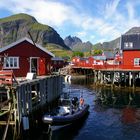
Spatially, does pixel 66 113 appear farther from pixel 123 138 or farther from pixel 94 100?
pixel 94 100

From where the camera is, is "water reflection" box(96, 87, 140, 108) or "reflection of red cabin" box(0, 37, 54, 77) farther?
"water reflection" box(96, 87, 140, 108)

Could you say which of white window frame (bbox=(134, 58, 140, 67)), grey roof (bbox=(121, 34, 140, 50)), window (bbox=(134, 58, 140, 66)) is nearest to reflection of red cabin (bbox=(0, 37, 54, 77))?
white window frame (bbox=(134, 58, 140, 67))

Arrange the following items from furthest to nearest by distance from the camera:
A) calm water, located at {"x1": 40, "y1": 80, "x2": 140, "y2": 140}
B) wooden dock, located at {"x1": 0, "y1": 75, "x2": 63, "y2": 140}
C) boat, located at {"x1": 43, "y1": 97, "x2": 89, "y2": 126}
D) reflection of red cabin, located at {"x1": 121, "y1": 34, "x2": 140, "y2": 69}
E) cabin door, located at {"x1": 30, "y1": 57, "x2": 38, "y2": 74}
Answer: reflection of red cabin, located at {"x1": 121, "y1": 34, "x2": 140, "y2": 69} < cabin door, located at {"x1": 30, "y1": 57, "x2": 38, "y2": 74} < calm water, located at {"x1": 40, "y1": 80, "x2": 140, "y2": 140} < boat, located at {"x1": 43, "y1": 97, "x2": 89, "y2": 126} < wooden dock, located at {"x1": 0, "y1": 75, "x2": 63, "y2": 140}

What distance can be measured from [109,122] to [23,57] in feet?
42.8

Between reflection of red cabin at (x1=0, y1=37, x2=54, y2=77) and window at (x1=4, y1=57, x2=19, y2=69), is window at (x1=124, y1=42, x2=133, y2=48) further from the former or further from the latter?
window at (x1=4, y1=57, x2=19, y2=69)

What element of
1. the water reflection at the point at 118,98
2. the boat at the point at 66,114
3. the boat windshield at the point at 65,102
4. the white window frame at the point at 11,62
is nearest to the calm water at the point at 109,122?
the water reflection at the point at 118,98

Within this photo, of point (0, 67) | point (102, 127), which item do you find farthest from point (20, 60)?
point (102, 127)

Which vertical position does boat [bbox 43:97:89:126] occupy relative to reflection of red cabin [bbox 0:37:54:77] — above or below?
below

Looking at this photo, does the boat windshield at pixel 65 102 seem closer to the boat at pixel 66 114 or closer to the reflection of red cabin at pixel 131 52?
the boat at pixel 66 114

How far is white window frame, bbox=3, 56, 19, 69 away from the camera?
37.1 m

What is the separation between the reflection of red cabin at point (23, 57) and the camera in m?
37.2

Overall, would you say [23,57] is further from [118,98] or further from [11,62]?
[118,98]

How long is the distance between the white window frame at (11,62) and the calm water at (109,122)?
10706 mm

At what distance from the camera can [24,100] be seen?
27.3 metres
